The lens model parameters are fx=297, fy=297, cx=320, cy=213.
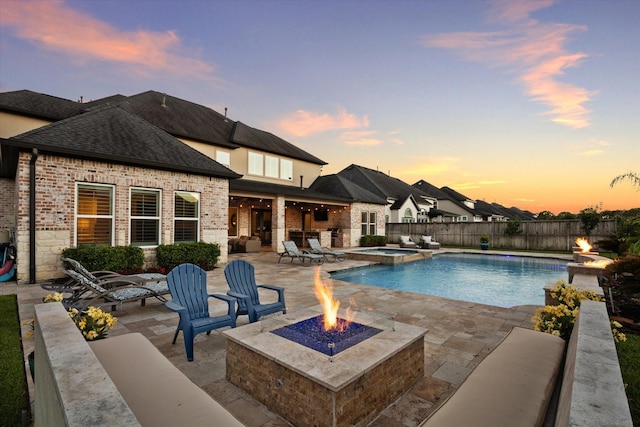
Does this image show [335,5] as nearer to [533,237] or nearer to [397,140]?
[397,140]

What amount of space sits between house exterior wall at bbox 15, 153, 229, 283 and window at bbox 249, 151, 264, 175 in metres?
8.34

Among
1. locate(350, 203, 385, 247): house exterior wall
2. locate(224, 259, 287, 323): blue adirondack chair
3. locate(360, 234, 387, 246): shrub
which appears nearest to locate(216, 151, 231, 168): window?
locate(350, 203, 385, 247): house exterior wall

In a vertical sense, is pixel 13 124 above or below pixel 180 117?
below

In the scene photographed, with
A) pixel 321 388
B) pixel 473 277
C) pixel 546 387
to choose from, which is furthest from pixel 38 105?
pixel 473 277

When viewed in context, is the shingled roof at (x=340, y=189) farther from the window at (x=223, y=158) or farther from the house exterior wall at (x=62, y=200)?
the house exterior wall at (x=62, y=200)

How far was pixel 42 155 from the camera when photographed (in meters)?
8.13

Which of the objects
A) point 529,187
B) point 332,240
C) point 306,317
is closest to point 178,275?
point 306,317

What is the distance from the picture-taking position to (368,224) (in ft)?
72.0

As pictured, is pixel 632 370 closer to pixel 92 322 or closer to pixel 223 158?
pixel 92 322

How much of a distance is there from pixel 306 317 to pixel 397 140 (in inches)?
734

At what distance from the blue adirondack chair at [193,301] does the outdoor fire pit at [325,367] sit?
0.87 metres

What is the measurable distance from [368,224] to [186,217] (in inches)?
545

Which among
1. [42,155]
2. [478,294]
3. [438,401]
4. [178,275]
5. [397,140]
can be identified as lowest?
[478,294]

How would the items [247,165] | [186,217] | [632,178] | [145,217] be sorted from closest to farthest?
[632,178] < [145,217] < [186,217] < [247,165]
